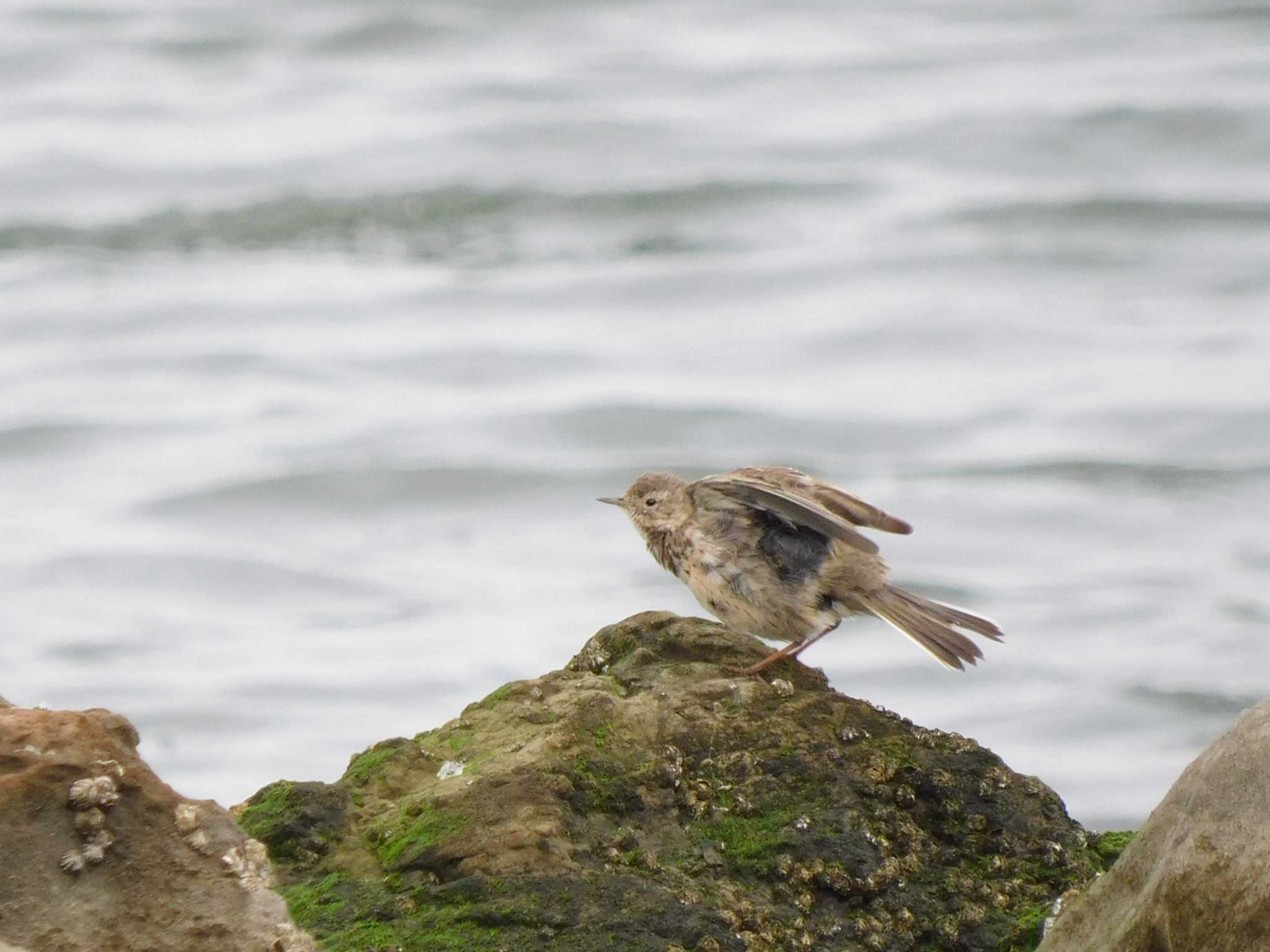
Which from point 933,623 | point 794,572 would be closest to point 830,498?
point 794,572

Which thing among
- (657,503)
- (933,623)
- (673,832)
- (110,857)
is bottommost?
(673,832)

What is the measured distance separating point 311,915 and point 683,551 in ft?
8.50

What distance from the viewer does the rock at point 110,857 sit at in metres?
4.23

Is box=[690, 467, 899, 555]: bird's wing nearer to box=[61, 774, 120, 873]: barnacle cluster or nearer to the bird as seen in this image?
the bird

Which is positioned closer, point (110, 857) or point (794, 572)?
point (110, 857)

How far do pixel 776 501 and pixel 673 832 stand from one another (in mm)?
1747

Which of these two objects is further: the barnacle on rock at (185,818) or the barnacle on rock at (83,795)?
the barnacle on rock at (185,818)

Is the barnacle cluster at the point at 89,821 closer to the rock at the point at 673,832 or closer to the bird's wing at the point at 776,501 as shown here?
the rock at the point at 673,832

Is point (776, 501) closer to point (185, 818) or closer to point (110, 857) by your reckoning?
point (185, 818)

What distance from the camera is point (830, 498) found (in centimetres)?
690

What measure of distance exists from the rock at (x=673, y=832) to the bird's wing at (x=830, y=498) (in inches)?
42.1

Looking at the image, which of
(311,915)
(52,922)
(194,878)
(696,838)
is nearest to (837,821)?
(696,838)

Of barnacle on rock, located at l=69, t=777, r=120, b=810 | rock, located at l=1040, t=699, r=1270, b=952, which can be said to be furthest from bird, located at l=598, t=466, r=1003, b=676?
barnacle on rock, located at l=69, t=777, r=120, b=810

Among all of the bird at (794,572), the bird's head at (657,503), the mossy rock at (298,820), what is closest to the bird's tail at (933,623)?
the bird at (794,572)
